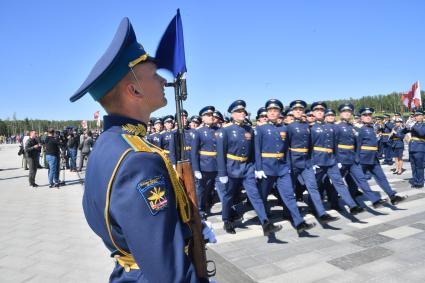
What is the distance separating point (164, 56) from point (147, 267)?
1007mm

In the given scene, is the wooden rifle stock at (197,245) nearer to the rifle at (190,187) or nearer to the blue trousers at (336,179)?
the rifle at (190,187)

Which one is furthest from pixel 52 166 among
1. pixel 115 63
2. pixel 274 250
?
pixel 115 63

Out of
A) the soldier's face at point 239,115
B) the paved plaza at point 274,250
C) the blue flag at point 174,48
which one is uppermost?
the blue flag at point 174,48

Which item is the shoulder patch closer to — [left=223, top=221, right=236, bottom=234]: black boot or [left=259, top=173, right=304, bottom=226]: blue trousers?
[left=259, top=173, right=304, bottom=226]: blue trousers

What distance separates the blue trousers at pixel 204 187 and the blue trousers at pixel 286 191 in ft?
4.09

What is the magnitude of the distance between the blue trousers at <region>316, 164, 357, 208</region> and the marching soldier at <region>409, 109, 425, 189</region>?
3660 mm

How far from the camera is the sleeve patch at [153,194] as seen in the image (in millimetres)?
1124

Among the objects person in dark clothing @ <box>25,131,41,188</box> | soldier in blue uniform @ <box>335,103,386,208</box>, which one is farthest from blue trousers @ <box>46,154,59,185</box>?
soldier in blue uniform @ <box>335,103,386,208</box>

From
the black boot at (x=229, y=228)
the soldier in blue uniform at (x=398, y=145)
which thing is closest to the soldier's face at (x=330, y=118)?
the black boot at (x=229, y=228)

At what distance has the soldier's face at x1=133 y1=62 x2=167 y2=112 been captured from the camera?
1.42 m

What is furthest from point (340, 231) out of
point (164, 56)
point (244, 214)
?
point (164, 56)

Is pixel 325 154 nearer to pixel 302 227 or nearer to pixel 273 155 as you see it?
pixel 273 155

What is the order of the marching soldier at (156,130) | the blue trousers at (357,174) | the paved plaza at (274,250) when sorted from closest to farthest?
the paved plaza at (274,250), the blue trousers at (357,174), the marching soldier at (156,130)

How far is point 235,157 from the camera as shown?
605 cm
